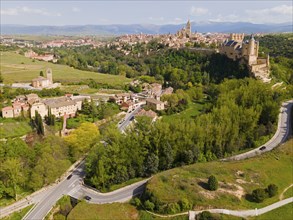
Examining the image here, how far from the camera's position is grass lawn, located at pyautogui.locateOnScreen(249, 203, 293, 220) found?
21859 millimetres

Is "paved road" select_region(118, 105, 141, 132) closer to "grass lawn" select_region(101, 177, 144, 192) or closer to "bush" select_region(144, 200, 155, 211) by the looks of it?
"grass lawn" select_region(101, 177, 144, 192)

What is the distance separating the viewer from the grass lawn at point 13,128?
128 ft

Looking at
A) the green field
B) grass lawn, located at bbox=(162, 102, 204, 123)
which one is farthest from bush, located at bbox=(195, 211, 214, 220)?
the green field

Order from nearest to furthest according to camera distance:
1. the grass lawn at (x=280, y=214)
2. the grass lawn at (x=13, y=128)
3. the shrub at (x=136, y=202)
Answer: the grass lawn at (x=280, y=214) < the shrub at (x=136, y=202) < the grass lawn at (x=13, y=128)

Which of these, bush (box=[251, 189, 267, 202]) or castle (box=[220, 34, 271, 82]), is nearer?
bush (box=[251, 189, 267, 202])

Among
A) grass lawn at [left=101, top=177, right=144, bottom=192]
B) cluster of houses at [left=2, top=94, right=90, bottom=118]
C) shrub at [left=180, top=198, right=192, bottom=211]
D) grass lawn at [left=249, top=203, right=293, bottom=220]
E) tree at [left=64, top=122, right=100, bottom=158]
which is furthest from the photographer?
cluster of houses at [left=2, top=94, right=90, bottom=118]

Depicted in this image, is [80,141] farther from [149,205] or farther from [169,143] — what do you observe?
[149,205]

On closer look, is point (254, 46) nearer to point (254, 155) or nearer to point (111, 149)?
point (254, 155)

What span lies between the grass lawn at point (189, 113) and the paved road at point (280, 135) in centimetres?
1309

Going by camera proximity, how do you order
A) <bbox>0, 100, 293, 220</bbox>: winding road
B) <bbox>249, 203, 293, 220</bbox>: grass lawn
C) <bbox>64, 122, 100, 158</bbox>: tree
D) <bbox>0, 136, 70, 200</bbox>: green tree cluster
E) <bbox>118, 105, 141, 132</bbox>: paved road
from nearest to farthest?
<bbox>249, 203, 293, 220</bbox>: grass lawn
<bbox>0, 100, 293, 220</bbox>: winding road
<bbox>0, 136, 70, 200</bbox>: green tree cluster
<bbox>64, 122, 100, 158</bbox>: tree
<bbox>118, 105, 141, 132</bbox>: paved road

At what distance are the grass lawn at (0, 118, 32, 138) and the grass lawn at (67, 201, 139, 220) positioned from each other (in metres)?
19.4

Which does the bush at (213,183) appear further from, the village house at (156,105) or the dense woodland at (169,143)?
the village house at (156,105)

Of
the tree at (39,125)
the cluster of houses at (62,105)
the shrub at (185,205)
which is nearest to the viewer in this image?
the shrub at (185,205)

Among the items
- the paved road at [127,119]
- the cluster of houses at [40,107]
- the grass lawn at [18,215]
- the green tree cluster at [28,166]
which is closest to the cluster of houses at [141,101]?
the paved road at [127,119]
